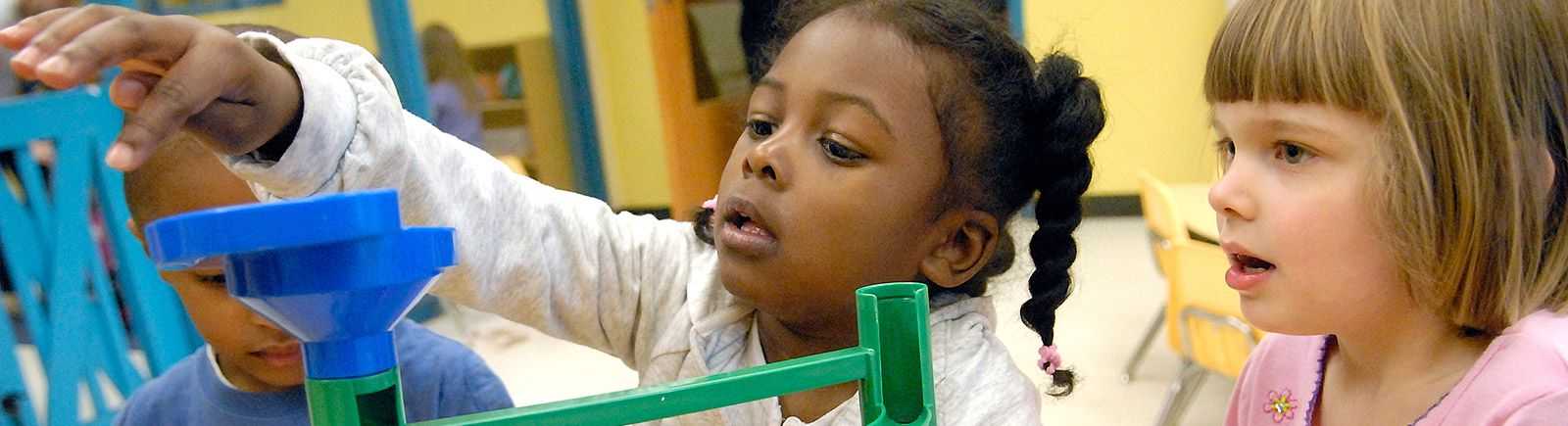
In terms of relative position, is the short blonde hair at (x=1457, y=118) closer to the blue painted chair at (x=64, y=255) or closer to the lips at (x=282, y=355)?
the lips at (x=282, y=355)

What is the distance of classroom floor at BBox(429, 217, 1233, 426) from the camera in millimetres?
2383

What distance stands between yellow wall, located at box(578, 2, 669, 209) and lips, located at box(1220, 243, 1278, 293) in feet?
13.9

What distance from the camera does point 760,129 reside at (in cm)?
80

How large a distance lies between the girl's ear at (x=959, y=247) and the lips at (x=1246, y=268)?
0.51 ft

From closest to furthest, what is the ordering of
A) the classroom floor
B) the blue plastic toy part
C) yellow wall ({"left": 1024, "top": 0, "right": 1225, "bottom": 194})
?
the blue plastic toy part → the classroom floor → yellow wall ({"left": 1024, "top": 0, "right": 1225, "bottom": 194})

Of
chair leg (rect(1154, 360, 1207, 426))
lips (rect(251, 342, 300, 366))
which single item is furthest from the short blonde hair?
A: chair leg (rect(1154, 360, 1207, 426))

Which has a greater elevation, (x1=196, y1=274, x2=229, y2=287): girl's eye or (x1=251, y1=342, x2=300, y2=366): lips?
(x1=196, y1=274, x2=229, y2=287): girl's eye

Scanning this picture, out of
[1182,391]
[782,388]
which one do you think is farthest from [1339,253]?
[1182,391]

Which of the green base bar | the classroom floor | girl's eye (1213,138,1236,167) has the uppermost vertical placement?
the green base bar

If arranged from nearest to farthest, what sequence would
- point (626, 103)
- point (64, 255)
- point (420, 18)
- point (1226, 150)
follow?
point (1226, 150), point (64, 255), point (420, 18), point (626, 103)

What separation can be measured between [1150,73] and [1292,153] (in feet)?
12.0

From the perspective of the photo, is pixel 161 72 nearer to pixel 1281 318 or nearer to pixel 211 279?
pixel 211 279

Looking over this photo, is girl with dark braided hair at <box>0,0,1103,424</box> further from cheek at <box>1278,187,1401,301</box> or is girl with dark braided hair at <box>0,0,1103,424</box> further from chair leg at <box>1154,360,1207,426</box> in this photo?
chair leg at <box>1154,360,1207,426</box>

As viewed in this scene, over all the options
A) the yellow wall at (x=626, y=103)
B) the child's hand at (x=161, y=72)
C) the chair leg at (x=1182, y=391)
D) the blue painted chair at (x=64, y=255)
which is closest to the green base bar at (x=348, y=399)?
the child's hand at (x=161, y=72)
